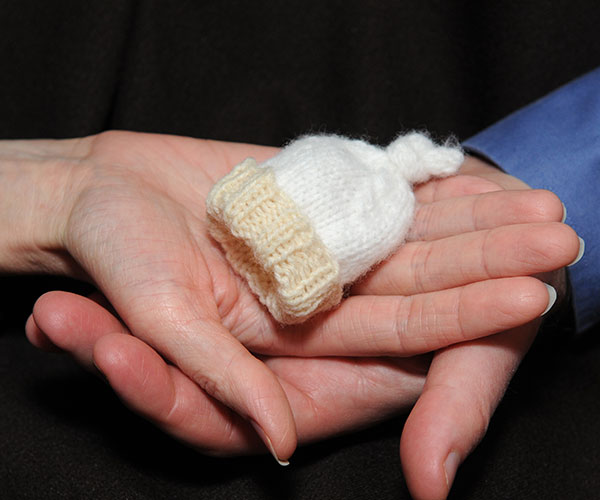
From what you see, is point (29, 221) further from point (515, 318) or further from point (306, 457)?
point (515, 318)

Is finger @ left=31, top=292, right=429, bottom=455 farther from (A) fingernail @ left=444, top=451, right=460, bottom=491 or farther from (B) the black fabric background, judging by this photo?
(A) fingernail @ left=444, top=451, right=460, bottom=491

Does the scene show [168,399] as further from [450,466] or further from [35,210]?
[35,210]

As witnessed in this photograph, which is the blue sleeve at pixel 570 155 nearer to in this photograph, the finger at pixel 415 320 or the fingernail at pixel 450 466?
the finger at pixel 415 320

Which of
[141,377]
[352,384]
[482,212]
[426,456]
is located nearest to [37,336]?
[141,377]

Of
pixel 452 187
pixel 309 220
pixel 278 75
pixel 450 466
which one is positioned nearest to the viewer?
pixel 450 466

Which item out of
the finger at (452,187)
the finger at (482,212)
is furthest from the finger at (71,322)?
the finger at (452,187)

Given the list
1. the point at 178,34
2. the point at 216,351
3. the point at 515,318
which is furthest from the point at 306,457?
the point at 178,34

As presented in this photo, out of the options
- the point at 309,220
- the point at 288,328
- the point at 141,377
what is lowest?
the point at 288,328

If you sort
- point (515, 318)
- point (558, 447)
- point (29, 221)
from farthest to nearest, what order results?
point (29, 221) < point (558, 447) < point (515, 318)
